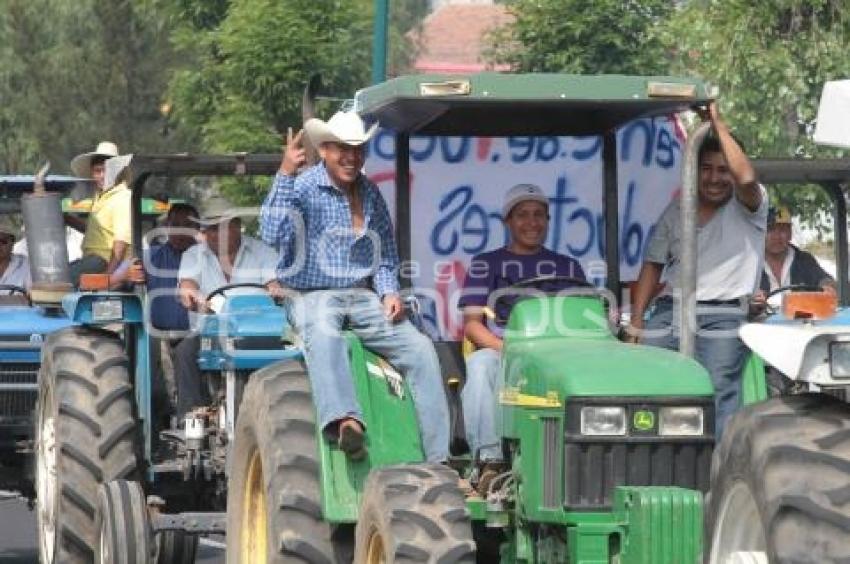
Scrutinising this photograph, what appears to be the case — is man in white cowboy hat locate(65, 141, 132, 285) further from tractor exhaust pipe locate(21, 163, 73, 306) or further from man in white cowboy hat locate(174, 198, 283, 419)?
man in white cowboy hat locate(174, 198, 283, 419)

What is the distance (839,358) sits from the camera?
23.0 ft

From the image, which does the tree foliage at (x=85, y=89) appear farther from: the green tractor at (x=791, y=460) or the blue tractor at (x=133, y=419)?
the green tractor at (x=791, y=460)

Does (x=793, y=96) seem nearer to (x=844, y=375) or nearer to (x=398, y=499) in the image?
(x=398, y=499)

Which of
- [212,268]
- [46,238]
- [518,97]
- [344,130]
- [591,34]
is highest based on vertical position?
[591,34]

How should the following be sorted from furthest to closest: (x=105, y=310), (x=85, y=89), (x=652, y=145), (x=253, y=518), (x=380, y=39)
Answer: (x=85, y=89), (x=380, y=39), (x=105, y=310), (x=652, y=145), (x=253, y=518)

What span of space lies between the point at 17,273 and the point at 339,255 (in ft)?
23.1

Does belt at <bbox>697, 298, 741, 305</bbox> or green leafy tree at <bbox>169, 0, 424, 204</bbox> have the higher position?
green leafy tree at <bbox>169, 0, 424, 204</bbox>

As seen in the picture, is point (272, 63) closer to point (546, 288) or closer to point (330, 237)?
point (330, 237)

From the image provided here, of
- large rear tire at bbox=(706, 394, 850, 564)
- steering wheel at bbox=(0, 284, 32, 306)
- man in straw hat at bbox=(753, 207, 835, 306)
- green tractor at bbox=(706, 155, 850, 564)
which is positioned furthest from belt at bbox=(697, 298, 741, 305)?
steering wheel at bbox=(0, 284, 32, 306)

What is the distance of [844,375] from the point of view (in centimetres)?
A: 698

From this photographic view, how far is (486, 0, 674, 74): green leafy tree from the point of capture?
31875 millimetres

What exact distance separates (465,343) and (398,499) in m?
1.43

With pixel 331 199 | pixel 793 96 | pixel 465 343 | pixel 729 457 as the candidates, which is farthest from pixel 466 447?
pixel 793 96

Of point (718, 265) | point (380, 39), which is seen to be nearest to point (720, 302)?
point (718, 265)
